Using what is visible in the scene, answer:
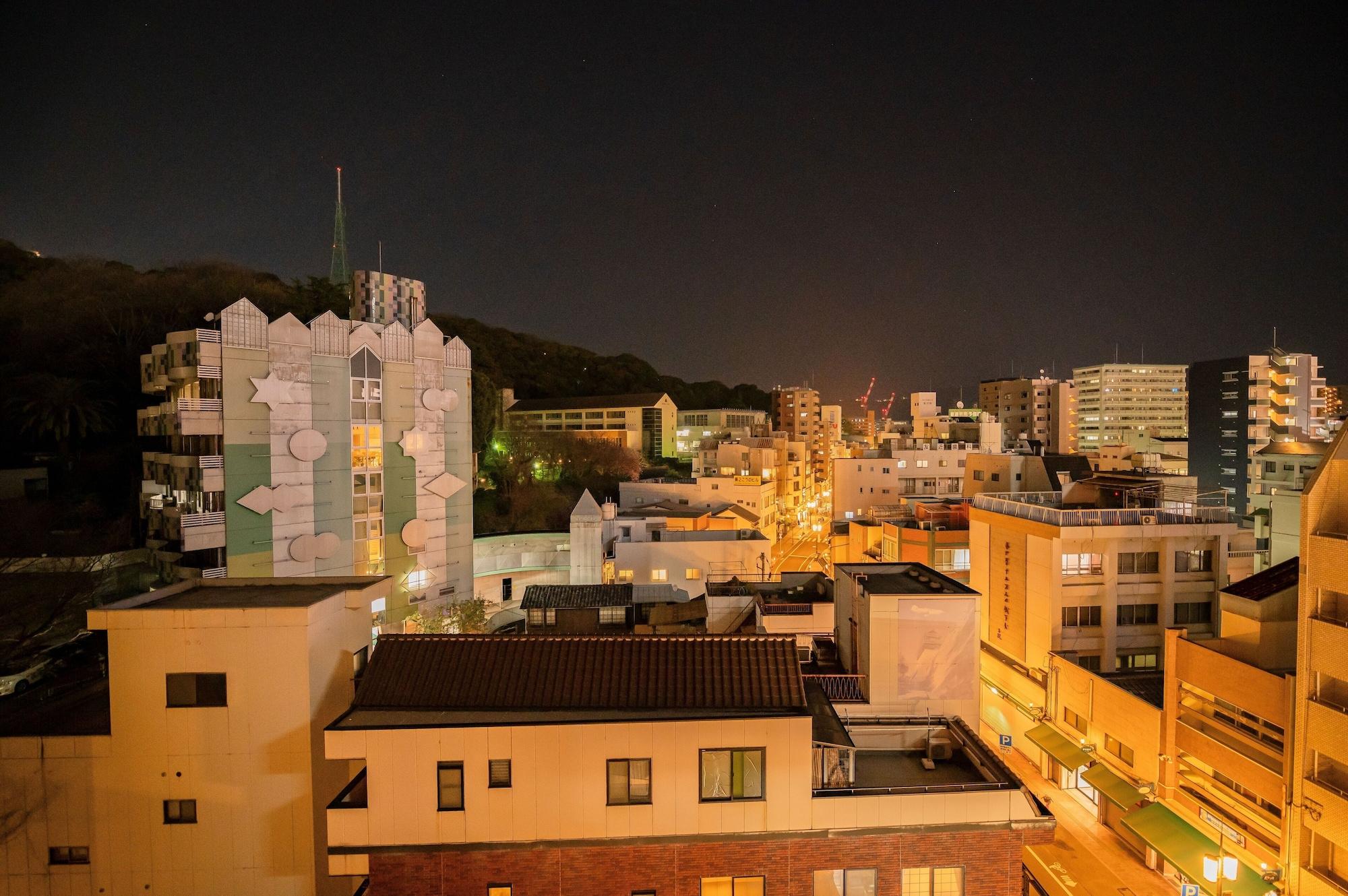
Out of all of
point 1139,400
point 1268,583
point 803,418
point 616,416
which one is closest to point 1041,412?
point 803,418

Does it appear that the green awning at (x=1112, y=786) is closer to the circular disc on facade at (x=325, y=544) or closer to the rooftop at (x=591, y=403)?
the circular disc on facade at (x=325, y=544)

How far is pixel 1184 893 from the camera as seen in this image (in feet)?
43.0

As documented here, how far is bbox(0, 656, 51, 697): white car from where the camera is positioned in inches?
718

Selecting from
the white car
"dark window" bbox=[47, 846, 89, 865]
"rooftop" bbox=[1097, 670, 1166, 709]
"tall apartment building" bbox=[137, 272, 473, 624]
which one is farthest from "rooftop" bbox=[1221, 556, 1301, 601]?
the white car

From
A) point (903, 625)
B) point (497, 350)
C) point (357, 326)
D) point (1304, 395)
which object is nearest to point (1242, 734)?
point (903, 625)

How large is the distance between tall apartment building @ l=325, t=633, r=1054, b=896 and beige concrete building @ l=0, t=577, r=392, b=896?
160cm

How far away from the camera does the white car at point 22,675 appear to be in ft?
59.8

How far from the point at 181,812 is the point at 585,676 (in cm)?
748

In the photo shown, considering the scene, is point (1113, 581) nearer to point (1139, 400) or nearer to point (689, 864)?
point (689, 864)

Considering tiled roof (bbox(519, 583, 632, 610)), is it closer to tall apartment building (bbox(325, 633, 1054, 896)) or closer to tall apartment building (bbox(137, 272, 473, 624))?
tall apartment building (bbox(137, 272, 473, 624))

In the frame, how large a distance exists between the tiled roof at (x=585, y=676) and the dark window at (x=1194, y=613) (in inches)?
740

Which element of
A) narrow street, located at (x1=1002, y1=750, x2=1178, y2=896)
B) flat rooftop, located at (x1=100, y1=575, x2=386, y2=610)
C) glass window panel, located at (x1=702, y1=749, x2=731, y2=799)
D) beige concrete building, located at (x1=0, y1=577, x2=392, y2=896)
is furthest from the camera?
narrow street, located at (x1=1002, y1=750, x2=1178, y2=896)

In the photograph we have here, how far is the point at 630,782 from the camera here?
Result: 960cm

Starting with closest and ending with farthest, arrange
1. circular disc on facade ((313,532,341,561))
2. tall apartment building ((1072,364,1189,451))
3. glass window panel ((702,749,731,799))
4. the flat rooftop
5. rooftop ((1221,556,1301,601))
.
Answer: glass window panel ((702,749,731,799)), the flat rooftop, rooftop ((1221,556,1301,601)), circular disc on facade ((313,532,341,561)), tall apartment building ((1072,364,1189,451))
